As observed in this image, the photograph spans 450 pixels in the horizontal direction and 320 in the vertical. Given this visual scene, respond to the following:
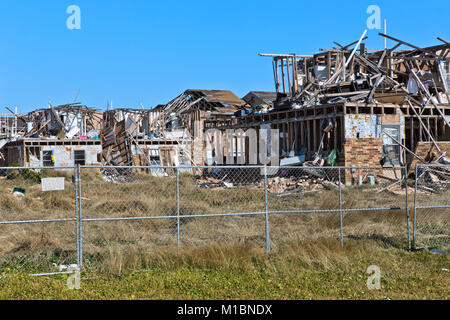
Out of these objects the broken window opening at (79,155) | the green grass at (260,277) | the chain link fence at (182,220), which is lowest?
the green grass at (260,277)

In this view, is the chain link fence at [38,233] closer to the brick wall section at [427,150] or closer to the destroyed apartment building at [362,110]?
the destroyed apartment building at [362,110]

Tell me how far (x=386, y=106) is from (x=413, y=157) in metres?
2.72

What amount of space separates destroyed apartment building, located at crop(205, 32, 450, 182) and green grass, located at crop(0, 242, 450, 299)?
43.3 feet

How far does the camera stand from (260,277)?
8.20 metres

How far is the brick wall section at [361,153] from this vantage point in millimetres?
22375

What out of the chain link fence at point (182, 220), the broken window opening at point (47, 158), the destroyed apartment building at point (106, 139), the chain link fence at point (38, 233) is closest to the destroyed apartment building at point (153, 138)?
the destroyed apartment building at point (106, 139)

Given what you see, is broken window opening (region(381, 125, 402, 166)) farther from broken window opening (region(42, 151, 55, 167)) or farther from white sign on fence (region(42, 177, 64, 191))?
broken window opening (region(42, 151, 55, 167))

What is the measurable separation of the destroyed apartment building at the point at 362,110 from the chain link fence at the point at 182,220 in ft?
9.19

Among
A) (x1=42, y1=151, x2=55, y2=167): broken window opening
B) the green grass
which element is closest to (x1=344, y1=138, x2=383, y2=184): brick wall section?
the green grass

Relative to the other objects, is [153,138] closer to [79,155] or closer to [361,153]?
[79,155]

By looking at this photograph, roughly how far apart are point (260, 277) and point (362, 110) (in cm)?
1631
